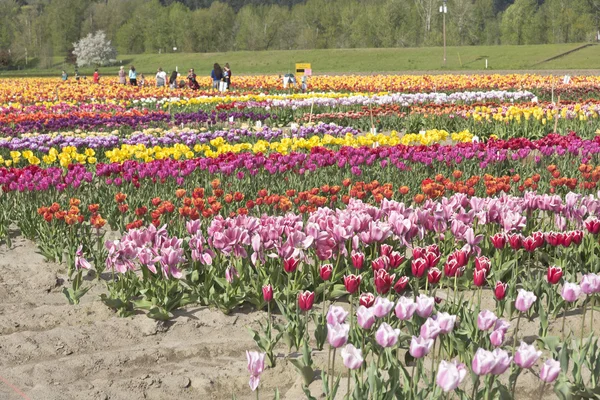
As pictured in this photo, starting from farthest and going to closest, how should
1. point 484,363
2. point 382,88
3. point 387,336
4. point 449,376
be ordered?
point 382,88
point 387,336
point 484,363
point 449,376

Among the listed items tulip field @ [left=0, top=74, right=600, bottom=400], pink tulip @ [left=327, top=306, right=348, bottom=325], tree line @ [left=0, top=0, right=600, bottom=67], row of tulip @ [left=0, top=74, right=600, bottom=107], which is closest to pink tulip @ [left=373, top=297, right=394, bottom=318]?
tulip field @ [left=0, top=74, right=600, bottom=400]

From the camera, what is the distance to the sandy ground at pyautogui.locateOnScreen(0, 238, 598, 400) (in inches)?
175

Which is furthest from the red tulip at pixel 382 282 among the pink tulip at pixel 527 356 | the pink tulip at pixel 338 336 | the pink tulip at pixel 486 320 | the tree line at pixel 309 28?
the tree line at pixel 309 28

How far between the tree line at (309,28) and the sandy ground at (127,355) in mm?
92310

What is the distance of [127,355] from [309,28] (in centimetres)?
11604

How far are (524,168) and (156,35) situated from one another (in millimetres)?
113421

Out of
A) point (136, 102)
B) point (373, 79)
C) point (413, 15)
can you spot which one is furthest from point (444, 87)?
point (413, 15)

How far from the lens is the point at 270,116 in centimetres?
1942

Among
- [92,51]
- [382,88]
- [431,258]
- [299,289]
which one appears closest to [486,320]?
[431,258]

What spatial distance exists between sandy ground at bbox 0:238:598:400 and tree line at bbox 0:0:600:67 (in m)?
92.3

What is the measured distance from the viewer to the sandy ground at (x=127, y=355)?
4441mm

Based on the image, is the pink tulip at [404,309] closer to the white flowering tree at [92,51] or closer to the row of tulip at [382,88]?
the row of tulip at [382,88]

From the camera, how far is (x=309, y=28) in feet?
386

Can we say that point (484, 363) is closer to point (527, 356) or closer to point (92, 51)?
point (527, 356)
